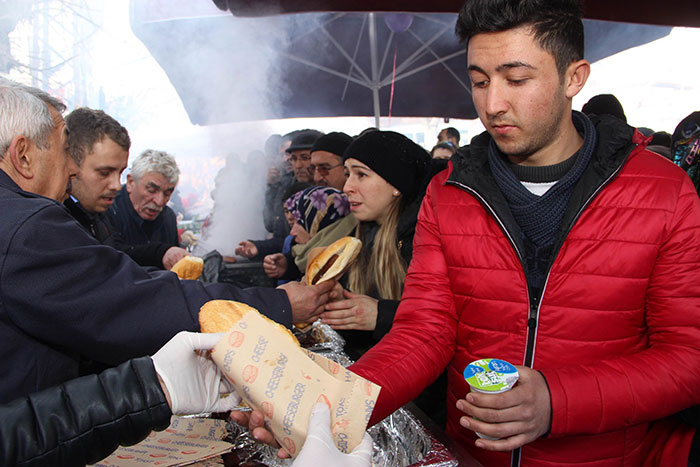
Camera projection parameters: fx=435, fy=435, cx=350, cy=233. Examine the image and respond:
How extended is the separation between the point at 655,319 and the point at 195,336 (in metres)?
1.16

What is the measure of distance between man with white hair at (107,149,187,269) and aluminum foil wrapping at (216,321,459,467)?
8.50 feet

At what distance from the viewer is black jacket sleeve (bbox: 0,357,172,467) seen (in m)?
0.88

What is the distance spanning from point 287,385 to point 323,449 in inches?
5.8

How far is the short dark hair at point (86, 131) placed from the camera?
2.45 m

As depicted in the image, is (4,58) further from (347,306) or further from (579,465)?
(579,465)

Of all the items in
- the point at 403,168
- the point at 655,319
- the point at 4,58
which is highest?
the point at 4,58

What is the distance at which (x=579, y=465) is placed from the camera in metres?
1.18

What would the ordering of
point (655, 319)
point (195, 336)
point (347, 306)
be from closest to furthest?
point (195, 336) < point (655, 319) < point (347, 306)

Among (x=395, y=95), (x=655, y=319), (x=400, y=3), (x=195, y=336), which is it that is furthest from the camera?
(x=395, y=95)

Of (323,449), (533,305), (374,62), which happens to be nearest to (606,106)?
(533,305)

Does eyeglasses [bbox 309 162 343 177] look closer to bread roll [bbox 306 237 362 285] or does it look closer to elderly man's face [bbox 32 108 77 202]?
bread roll [bbox 306 237 362 285]

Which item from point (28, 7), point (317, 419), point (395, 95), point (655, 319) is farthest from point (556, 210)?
point (395, 95)

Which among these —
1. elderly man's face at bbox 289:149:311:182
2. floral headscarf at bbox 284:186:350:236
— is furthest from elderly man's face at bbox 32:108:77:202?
elderly man's face at bbox 289:149:311:182

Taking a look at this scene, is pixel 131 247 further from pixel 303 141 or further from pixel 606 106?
pixel 606 106
